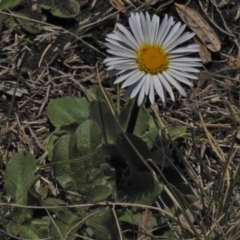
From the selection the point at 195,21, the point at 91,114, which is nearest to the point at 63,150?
the point at 91,114

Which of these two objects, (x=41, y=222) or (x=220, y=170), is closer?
(x=41, y=222)

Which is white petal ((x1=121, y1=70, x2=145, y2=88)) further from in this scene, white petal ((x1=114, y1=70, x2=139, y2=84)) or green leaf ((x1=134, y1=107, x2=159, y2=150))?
green leaf ((x1=134, y1=107, x2=159, y2=150))

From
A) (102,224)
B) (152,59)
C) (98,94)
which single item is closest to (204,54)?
(98,94)

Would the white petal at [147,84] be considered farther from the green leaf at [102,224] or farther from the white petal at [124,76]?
the green leaf at [102,224]

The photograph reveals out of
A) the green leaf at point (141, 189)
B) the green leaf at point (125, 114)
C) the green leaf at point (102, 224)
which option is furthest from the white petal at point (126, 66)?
the green leaf at point (102, 224)

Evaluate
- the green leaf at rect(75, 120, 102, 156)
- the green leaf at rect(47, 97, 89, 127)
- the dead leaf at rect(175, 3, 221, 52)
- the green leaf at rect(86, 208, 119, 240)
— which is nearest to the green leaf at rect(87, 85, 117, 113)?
the green leaf at rect(47, 97, 89, 127)

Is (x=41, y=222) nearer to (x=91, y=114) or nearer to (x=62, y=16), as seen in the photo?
(x=91, y=114)

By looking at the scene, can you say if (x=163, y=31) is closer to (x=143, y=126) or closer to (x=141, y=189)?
(x=143, y=126)
